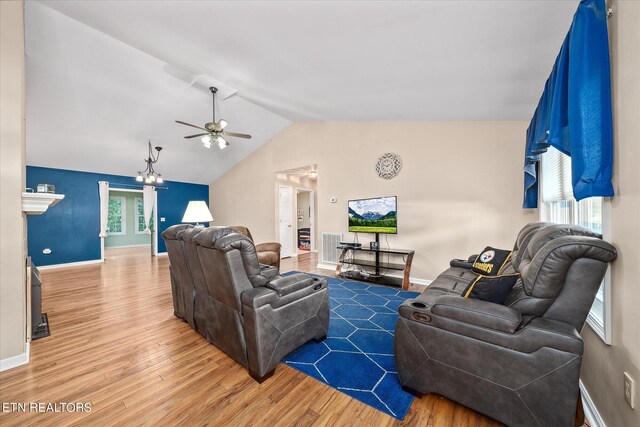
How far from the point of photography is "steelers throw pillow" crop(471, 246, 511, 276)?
96.9 inches

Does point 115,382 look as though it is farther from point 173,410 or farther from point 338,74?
point 338,74

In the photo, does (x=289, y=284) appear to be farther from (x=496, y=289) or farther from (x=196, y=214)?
(x=196, y=214)

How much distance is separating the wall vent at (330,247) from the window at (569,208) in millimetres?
3256

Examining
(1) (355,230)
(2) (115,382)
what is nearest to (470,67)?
(1) (355,230)

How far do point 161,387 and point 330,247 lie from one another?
384cm

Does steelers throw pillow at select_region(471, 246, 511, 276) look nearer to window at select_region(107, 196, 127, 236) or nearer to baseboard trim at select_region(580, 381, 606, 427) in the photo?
baseboard trim at select_region(580, 381, 606, 427)

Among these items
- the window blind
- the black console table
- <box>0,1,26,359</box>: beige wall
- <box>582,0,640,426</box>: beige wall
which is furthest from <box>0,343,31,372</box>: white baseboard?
the window blind

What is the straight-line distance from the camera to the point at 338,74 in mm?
2832

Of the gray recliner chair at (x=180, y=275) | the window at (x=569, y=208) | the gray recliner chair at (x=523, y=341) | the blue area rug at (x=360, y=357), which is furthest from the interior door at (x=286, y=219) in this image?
the gray recliner chair at (x=523, y=341)

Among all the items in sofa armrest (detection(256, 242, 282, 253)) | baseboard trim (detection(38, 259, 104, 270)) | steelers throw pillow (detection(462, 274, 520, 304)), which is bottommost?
baseboard trim (detection(38, 259, 104, 270))

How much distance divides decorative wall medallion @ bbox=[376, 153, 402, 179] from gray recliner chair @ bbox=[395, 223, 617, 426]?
3034 millimetres

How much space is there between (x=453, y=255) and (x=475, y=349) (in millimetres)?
2885

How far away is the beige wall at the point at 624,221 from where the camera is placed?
3.63 ft

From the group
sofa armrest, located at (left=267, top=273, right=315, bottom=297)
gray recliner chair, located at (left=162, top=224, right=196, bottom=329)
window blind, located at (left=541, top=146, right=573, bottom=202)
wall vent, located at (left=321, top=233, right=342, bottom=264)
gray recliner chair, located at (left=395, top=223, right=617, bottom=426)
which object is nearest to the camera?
gray recliner chair, located at (left=395, top=223, right=617, bottom=426)
